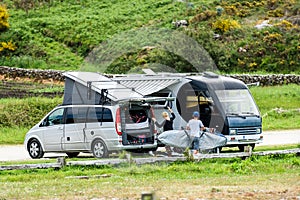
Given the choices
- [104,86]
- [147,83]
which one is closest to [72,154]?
[104,86]

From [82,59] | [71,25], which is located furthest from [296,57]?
[71,25]

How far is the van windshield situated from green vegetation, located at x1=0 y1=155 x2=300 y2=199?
2.90m

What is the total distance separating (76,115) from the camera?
933 inches

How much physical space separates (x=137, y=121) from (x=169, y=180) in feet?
18.8

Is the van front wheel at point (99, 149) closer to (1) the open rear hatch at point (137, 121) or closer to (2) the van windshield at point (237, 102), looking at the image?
(1) the open rear hatch at point (137, 121)

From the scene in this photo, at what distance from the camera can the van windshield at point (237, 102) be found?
80.4 feet

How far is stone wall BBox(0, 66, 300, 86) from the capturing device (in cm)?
4288

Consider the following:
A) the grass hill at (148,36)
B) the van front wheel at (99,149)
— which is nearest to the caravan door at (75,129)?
the van front wheel at (99,149)

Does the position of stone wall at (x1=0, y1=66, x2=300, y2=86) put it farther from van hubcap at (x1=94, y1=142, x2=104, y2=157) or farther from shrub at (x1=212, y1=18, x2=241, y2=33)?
van hubcap at (x1=94, y1=142, x2=104, y2=157)

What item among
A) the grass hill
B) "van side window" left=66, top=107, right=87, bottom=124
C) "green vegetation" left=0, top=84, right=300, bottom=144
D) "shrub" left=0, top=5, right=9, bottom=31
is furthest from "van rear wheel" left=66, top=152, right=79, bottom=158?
"shrub" left=0, top=5, right=9, bottom=31

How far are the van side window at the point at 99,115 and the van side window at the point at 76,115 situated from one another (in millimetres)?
225

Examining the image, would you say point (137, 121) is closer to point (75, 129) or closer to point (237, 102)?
point (75, 129)

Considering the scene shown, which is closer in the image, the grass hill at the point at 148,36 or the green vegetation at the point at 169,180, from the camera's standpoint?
the green vegetation at the point at 169,180

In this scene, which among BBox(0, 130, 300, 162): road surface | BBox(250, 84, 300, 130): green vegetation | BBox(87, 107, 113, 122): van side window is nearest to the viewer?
BBox(87, 107, 113, 122): van side window
